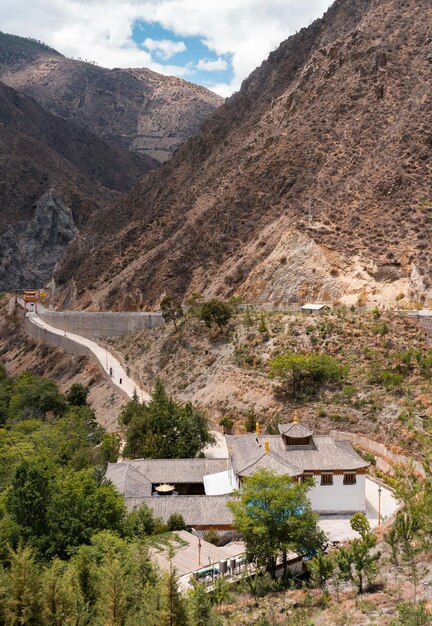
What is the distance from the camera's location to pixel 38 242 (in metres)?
129

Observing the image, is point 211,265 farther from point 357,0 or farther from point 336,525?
point 336,525

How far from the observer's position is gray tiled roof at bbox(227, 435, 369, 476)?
26672 mm

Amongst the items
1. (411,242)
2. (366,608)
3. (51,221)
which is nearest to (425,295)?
(411,242)

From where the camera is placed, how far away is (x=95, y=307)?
73562 millimetres

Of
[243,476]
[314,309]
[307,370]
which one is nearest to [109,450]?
[243,476]

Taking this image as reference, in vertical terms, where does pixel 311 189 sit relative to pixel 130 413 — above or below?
above

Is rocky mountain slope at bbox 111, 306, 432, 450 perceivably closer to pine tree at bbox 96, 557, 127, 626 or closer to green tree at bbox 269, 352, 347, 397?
green tree at bbox 269, 352, 347, 397

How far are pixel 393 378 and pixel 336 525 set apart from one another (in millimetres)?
11569

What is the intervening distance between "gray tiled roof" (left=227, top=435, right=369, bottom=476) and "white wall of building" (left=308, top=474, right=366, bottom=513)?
594 millimetres

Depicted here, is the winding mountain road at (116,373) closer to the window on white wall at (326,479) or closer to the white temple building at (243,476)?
the white temple building at (243,476)

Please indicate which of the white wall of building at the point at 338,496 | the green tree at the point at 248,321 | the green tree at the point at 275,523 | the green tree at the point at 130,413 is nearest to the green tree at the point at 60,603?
the green tree at the point at 275,523

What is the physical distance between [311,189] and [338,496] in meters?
38.4

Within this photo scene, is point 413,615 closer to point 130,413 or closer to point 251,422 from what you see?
point 251,422

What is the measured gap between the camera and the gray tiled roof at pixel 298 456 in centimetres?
2667
